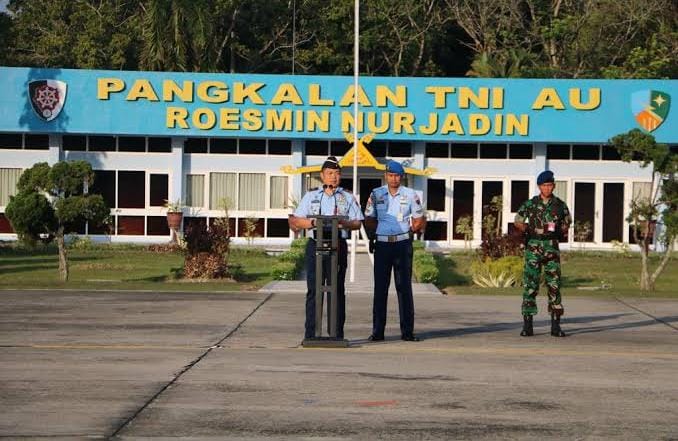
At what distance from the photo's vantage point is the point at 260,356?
12797 millimetres

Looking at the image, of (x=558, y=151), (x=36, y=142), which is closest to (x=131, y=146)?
(x=36, y=142)

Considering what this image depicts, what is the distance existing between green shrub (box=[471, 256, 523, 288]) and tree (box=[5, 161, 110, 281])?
710 cm

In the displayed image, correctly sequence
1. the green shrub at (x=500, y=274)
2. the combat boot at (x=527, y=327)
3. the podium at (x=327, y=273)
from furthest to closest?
the green shrub at (x=500, y=274), the combat boot at (x=527, y=327), the podium at (x=327, y=273)

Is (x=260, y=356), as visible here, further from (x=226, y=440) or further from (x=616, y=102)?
(x=616, y=102)

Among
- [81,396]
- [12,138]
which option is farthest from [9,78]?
[81,396]

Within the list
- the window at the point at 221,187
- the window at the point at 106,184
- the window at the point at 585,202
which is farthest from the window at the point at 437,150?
the window at the point at 106,184

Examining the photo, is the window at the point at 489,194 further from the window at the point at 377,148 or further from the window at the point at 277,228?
the window at the point at 277,228

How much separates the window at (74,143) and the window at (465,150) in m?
11.0

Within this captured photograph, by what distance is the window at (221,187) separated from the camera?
40.6 meters

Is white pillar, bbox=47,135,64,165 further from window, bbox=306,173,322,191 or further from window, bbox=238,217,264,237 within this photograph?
window, bbox=306,173,322,191

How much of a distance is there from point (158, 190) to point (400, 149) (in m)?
7.28

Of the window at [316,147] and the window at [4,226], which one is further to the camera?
the window at [316,147]

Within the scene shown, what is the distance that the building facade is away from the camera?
1534 inches

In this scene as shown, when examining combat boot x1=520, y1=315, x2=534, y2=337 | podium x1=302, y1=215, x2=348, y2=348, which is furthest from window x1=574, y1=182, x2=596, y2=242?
podium x1=302, y1=215, x2=348, y2=348
